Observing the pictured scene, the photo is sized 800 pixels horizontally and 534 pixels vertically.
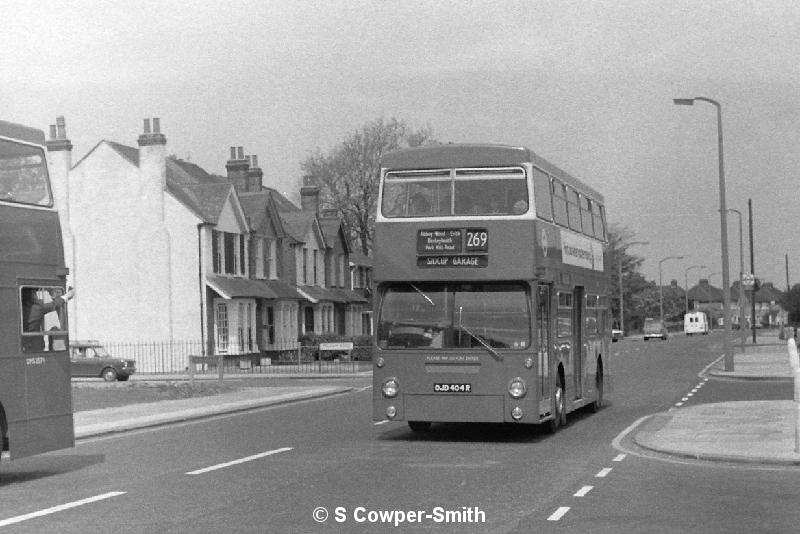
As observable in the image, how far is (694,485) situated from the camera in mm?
13211

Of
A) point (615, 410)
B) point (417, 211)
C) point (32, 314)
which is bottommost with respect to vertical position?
point (615, 410)

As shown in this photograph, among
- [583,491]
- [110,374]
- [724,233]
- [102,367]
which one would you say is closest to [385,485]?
[583,491]

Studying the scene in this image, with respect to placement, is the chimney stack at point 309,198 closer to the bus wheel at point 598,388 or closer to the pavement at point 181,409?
the pavement at point 181,409

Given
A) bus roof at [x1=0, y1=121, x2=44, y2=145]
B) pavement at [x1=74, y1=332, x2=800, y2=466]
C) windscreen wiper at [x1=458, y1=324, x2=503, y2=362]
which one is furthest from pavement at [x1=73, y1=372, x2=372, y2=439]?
windscreen wiper at [x1=458, y1=324, x2=503, y2=362]

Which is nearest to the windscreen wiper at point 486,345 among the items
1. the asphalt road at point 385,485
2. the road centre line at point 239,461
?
the asphalt road at point 385,485

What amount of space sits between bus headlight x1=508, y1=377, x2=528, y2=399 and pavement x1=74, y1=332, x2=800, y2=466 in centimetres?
177

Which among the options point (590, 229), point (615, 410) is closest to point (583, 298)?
point (590, 229)

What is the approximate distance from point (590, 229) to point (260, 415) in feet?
26.2

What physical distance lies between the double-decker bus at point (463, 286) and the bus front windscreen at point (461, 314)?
1 centimetres

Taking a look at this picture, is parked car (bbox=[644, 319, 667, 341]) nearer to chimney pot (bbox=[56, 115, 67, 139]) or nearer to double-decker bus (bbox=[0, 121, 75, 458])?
chimney pot (bbox=[56, 115, 67, 139])

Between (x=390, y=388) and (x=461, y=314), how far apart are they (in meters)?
1.55

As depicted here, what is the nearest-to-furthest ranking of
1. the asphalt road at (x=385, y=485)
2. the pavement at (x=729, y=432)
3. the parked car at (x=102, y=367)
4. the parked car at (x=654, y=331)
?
the asphalt road at (x=385, y=485) < the pavement at (x=729, y=432) < the parked car at (x=102, y=367) < the parked car at (x=654, y=331)

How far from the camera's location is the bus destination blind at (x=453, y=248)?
1786cm

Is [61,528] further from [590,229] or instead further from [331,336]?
[331,336]
